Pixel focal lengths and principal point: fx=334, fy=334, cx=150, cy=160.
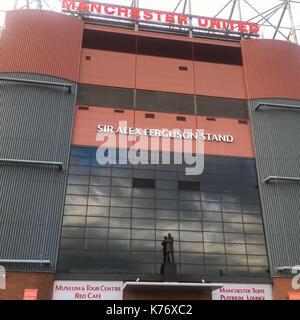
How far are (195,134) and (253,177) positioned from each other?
611 cm

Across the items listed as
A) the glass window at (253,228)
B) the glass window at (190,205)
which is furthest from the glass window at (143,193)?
the glass window at (253,228)

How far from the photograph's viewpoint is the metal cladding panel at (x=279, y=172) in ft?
83.5

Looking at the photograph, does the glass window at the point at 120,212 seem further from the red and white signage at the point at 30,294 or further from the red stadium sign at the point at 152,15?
the red stadium sign at the point at 152,15

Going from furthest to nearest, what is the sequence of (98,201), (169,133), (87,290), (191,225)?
1. (169,133)
2. (191,225)
3. (98,201)
4. (87,290)

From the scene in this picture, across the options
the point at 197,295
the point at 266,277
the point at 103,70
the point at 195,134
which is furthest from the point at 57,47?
the point at 266,277

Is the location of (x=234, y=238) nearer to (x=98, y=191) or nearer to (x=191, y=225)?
(x=191, y=225)

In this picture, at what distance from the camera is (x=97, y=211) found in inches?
982

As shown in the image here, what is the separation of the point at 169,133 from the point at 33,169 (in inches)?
449

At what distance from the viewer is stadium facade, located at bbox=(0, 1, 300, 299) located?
23.2m

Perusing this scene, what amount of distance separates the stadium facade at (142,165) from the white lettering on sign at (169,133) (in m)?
0.12

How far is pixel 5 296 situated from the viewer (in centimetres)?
2130

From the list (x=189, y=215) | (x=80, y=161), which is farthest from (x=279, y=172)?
(x=80, y=161)

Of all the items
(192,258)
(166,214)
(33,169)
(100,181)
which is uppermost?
A: (33,169)

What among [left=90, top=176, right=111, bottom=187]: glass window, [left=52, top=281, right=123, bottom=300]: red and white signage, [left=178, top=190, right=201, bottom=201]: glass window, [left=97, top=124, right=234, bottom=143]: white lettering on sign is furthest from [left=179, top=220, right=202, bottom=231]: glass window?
[left=97, top=124, right=234, bottom=143]: white lettering on sign
